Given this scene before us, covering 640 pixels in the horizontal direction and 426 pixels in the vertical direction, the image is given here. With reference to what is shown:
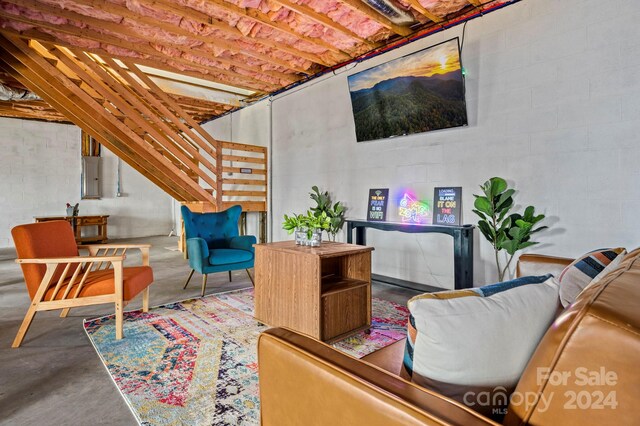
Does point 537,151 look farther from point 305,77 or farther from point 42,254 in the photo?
point 42,254

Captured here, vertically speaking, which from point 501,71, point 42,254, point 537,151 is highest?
point 501,71

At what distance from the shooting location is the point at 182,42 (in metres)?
4.17

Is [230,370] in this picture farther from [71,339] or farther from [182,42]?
[182,42]

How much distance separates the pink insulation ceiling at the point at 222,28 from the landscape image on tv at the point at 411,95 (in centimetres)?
38

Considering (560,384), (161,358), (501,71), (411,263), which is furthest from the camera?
(411,263)

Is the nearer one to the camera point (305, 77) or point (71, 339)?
point (71, 339)

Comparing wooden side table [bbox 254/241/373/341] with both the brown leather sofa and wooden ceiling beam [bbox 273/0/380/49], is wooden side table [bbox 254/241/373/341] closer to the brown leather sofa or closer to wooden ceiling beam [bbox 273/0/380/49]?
the brown leather sofa

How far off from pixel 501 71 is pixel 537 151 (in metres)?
0.86

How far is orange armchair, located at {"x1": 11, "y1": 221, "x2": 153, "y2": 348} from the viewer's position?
229cm

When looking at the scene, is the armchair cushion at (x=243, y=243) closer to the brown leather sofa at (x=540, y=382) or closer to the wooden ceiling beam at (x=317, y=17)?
the wooden ceiling beam at (x=317, y=17)

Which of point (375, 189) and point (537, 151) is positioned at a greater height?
point (537, 151)

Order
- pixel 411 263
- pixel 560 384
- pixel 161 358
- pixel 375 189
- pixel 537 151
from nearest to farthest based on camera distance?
pixel 560 384 < pixel 161 358 < pixel 537 151 < pixel 411 263 < pixel 375 189

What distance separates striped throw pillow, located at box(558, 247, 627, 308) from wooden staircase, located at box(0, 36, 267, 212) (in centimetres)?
514

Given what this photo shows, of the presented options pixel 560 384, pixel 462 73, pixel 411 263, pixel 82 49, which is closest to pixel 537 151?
pixel 462 73
